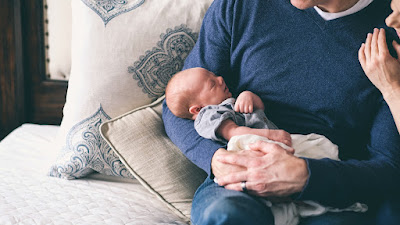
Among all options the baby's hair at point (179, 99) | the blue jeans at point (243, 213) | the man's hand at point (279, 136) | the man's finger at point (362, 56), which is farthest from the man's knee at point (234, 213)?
the man's finger at point (362, 56)

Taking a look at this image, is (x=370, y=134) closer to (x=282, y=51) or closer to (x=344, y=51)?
(x=344, y=51)

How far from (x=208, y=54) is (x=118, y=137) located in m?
0.43

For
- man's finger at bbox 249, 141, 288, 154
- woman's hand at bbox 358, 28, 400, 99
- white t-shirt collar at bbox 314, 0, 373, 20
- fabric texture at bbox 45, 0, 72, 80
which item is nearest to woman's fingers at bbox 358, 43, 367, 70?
woman's hand at bbox 358, 28, 400, 99

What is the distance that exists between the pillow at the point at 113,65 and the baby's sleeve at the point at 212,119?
327 mm

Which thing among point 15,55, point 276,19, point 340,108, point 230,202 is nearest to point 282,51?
point 276,19

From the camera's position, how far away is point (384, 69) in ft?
3.73

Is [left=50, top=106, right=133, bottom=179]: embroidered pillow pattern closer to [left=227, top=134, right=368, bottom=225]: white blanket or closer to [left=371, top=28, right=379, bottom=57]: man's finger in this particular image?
[left=227, top=134, right=368, bottom=225]: white blanket

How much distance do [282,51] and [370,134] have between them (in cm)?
39

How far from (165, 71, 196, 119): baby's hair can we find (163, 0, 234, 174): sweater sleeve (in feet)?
0.09

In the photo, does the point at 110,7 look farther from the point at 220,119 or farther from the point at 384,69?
the point at 384,69

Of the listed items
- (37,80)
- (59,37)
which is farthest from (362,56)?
(37,80)

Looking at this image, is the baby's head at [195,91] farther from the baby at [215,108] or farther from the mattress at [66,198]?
the mattress at [66,198]

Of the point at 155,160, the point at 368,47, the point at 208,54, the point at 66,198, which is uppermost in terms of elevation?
the point at 368,47

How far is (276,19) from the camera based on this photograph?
1.31 metres
